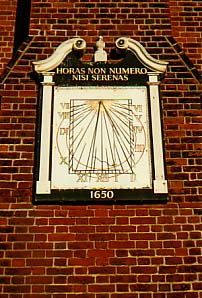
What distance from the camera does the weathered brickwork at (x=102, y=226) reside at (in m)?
4.74

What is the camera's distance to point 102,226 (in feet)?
16.3

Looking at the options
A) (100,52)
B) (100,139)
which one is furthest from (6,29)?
(100,139)

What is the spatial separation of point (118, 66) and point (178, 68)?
26.3 inches

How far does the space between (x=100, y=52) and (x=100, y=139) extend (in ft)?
3.56

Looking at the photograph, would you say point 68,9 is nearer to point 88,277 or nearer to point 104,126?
point 104,126

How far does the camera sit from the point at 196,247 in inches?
193

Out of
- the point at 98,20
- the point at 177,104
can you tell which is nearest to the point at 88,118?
the point at 177,104

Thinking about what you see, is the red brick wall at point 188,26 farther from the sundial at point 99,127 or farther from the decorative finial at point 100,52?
the decorative finial at point 100,52

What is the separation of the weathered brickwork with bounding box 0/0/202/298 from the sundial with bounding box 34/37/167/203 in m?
0.14

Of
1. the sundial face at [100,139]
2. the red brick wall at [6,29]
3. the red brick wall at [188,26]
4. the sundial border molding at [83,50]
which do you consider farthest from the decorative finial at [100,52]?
the red brick wall at [6,29]

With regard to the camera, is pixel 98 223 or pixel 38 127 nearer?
pixel 98 223

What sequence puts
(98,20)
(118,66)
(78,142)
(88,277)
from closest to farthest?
(88,277), (78,142), (118,66), (98,20)

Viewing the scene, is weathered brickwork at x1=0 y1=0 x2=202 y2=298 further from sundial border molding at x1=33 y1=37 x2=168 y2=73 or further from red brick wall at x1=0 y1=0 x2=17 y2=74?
red brick wall at x1=0 y1=0 x2=17 y2=74

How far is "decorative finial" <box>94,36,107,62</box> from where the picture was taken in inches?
228
